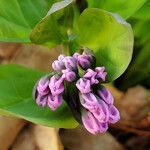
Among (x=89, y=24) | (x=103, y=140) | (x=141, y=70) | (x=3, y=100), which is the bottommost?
(x=103, y=140)

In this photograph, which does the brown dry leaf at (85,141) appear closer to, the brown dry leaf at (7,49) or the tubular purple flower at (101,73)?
the brown dry leaf at (7,49)

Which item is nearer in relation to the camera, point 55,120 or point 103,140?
point 55,120

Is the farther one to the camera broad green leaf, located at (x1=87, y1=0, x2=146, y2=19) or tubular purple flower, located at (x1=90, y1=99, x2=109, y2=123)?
broad green leaf, located at (x1=87, y1=0, x2=146, y2=19)

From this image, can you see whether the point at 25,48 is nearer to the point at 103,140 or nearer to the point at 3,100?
the point at 103,140

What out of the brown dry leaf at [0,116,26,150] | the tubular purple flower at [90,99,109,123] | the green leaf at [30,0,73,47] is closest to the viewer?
the tubular purple flower at [90,99,109,123]

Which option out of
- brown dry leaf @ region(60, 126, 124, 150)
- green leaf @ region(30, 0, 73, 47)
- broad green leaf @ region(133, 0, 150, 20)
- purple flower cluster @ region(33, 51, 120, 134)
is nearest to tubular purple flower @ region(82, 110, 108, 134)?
purple flower cluster @ region(33, 51, 120, 134)

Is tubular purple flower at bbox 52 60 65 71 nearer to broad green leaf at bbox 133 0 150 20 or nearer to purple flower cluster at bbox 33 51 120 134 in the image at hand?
purple flower cluster at bbox 33 51 120 134


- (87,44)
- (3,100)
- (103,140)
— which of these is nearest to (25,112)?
(3,100)
